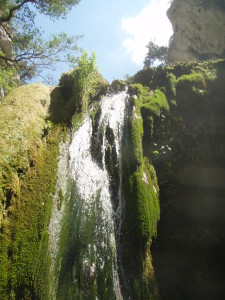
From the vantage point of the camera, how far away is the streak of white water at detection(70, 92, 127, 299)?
442 centimetres

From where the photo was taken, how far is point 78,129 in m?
5.88

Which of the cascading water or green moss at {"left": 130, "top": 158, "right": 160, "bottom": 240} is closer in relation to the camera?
the cascading water

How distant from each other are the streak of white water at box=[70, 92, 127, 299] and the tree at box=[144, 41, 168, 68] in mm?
20248

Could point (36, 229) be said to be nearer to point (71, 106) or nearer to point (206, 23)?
point (71, 106)

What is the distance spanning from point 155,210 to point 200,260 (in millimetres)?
1701

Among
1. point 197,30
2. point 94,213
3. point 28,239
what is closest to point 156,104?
point 94,213

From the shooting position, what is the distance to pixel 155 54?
24.9m

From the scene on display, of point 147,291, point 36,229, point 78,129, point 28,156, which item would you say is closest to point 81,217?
point 36,229

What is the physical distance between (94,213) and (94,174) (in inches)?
35.0

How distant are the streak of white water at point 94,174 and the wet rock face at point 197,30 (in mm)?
14092

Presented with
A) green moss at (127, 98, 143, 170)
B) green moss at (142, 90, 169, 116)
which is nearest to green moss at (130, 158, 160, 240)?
green moss at (127, 98, 143, 170)

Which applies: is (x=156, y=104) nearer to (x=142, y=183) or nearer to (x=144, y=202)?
(x=142, y=183)

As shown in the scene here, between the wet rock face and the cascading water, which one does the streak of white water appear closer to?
the cascading water

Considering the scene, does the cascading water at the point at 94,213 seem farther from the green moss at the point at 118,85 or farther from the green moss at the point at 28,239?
the green moss at the point at 118,85
